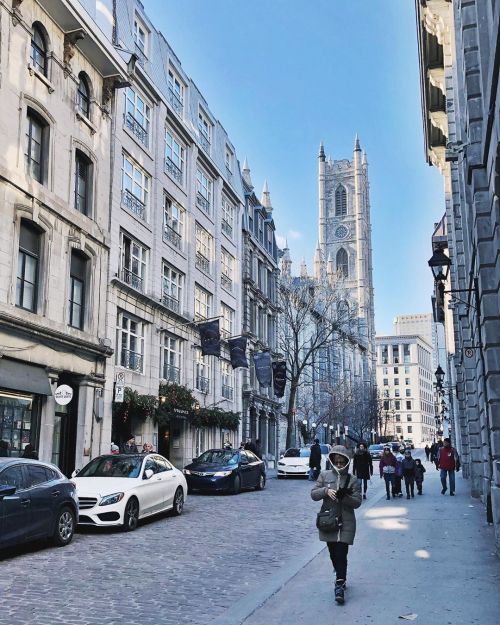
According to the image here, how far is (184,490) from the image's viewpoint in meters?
16.8

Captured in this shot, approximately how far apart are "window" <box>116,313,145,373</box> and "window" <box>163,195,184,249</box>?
17.0ft

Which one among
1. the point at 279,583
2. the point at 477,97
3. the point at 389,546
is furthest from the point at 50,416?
the point at 477,97

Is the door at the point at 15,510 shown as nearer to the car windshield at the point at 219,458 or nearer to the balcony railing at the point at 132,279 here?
the car windshield at the point at 219,458

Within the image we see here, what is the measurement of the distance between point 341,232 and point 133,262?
117891 mm

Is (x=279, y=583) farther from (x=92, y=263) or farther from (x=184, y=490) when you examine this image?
(x=92, y=263)

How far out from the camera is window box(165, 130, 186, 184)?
3228 cm

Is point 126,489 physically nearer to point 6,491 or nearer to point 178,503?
point 178,503

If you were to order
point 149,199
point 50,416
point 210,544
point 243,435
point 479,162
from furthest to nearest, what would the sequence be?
point 243,435, point 149,199, point 50,416, point 210,544, point 479,162

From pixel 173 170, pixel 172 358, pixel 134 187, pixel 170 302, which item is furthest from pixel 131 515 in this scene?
pixel 173 170

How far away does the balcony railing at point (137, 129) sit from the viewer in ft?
91.8

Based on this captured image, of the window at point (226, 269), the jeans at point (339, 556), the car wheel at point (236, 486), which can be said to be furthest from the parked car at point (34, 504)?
the window at point (226, 269)

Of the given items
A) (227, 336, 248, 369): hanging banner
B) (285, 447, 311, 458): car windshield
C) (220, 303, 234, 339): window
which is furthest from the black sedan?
(220, 303, 234, 339): window

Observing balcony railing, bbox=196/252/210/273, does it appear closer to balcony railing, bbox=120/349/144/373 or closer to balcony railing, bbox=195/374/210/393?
balcony railing, bbox=195/374/210/393

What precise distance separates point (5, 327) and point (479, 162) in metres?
13.0
